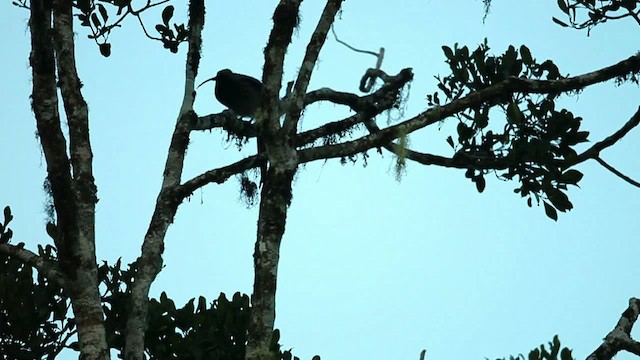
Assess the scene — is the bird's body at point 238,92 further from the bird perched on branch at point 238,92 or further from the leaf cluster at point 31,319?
the leaf cluster at point 31,319

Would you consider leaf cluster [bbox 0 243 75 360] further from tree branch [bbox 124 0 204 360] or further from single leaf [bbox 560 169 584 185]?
single leaf [bbox 560 169 584 185]

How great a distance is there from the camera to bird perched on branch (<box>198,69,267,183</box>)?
9023 mm

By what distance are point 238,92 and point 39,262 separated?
134 inches

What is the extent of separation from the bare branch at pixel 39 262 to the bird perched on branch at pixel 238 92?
9.53 feet

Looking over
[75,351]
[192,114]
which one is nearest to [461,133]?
[192,114]

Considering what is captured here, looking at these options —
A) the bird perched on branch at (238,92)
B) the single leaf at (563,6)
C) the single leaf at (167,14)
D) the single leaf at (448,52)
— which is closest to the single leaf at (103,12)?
the single leaf at (167,14)

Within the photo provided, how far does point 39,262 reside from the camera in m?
6.16

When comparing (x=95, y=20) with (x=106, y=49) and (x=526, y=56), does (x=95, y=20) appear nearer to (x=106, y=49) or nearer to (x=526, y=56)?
(x=106, y=49)

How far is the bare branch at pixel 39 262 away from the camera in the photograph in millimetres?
5914

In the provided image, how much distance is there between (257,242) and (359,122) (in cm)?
191

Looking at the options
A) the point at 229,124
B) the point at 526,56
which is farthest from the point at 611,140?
the point at 229,124

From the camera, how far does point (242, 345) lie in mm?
7484

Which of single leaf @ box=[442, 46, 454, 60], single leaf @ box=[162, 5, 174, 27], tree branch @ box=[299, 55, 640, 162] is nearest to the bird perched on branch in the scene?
single leaf @ box=[162, 5, 174, 27]

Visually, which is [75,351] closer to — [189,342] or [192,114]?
[189,342]
